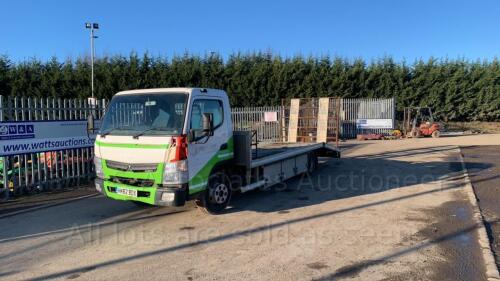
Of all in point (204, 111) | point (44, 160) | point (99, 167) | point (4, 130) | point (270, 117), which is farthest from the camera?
point (270, 117)

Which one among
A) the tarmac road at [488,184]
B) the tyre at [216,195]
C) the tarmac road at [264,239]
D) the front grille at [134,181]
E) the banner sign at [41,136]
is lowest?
the tarmac road at [264,239]

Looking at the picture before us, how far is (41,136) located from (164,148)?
15.6 feet

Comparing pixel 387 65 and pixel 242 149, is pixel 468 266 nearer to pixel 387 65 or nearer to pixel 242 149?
pixel 242 149

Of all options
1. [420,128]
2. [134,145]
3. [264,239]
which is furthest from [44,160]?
[420,128]

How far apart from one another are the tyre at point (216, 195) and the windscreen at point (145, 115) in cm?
127

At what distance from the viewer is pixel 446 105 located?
34.2 metres

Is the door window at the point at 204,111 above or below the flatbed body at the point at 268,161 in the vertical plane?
above

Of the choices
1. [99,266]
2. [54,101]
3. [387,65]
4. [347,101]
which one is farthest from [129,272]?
[387,65]

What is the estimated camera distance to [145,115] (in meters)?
7.32

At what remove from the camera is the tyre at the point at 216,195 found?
7.62 meters

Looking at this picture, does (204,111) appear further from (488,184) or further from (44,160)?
Answer: (488,184)

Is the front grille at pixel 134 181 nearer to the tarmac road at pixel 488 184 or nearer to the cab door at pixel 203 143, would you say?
the cab door at pixel 203 143

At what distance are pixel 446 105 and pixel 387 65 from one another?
5567 mm

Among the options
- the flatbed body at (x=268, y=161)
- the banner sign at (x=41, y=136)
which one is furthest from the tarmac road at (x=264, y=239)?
the banner sign at (x=41, y=136)
